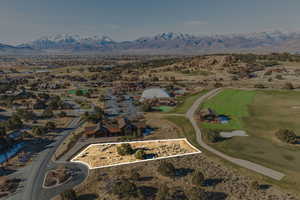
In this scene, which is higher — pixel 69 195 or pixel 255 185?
pixel 255 185

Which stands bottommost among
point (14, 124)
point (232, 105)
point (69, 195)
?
point (69, 195)

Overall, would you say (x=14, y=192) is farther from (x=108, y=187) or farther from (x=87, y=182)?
(x=108, y=187)

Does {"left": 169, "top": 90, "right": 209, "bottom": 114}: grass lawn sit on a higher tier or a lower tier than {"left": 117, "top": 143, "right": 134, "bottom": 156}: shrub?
higher

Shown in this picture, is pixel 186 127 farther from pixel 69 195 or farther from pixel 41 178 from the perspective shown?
pixel 41 178

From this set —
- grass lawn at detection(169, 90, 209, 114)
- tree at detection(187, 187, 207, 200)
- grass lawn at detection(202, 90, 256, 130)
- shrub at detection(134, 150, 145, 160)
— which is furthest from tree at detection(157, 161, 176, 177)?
grass lawn at detection(169, 90, 209, 114)

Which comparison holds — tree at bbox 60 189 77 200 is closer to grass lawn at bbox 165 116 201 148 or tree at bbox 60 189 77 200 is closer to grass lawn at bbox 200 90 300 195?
grass lawn at bbox 165 116 201 148

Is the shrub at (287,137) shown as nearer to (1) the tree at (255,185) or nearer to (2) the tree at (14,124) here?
(1) the tree at (255,185)

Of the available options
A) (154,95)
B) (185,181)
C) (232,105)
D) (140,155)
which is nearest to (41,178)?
(140,155)
